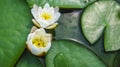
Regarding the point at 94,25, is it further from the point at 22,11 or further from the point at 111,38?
the point at 22,11

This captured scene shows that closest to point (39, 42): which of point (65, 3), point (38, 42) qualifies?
point (38, 42)

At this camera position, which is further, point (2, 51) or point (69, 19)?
point (69, 19)

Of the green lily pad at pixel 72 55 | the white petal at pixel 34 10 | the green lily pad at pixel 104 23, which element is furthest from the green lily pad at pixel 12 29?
the green lily pad at pixel 104 23

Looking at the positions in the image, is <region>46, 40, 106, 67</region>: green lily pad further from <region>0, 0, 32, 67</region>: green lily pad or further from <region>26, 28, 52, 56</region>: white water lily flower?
<region>0, 0, 32, 67</region>: green lily pad

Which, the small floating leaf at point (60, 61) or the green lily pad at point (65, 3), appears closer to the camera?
the small floating leaf at point (60, 61)

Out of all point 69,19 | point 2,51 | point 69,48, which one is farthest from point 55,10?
point 2,51

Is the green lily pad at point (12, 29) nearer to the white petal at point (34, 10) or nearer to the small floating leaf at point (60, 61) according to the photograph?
the white petal at point (34, 10)
